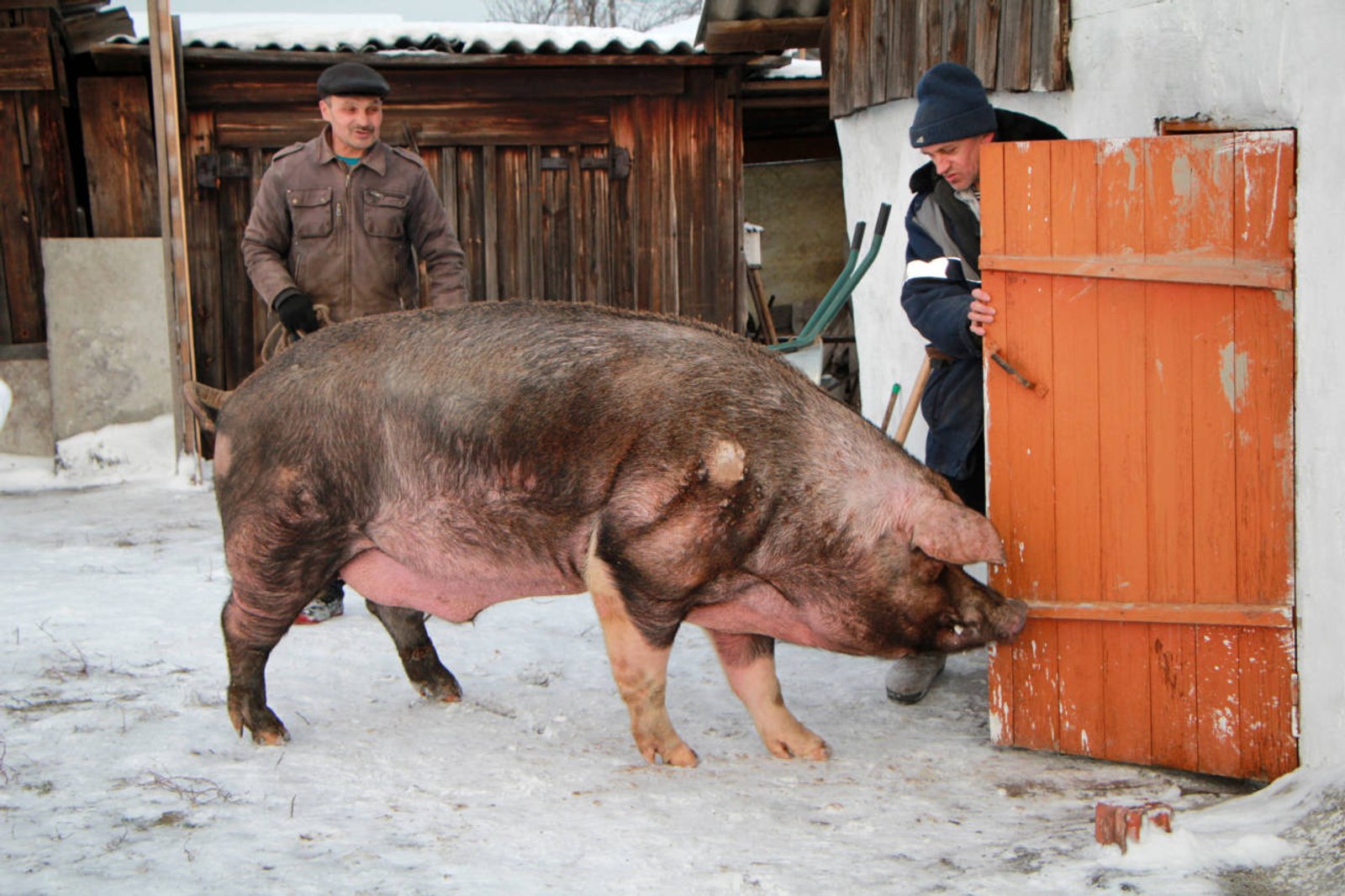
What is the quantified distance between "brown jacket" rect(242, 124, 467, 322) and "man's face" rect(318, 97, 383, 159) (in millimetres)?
71

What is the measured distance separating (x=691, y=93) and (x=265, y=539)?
6.65 m

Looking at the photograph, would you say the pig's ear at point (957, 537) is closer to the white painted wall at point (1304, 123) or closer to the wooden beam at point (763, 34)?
the white painted wall at point (1304, 123)

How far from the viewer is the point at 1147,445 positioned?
4227mm

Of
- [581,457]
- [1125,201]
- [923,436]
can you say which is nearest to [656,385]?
[581,457]

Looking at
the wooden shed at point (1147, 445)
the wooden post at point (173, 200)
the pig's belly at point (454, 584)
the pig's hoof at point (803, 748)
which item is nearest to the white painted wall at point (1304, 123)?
the wooden shed at point (1147, 445)

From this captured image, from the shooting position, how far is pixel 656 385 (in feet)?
13.7

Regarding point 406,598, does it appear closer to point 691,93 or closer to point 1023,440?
A: point 1023,440

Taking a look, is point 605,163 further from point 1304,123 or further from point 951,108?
point 1304,123

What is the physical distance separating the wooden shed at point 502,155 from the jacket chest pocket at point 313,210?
401 centimetres

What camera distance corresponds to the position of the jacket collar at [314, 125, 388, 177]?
5840 mm

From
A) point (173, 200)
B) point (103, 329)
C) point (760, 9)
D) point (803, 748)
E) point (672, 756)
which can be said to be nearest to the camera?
point (672, 756)

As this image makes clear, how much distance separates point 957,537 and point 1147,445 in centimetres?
67

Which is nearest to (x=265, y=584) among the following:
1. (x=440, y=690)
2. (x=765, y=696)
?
(x=440, y=690)

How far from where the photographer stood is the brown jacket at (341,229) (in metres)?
5.82
